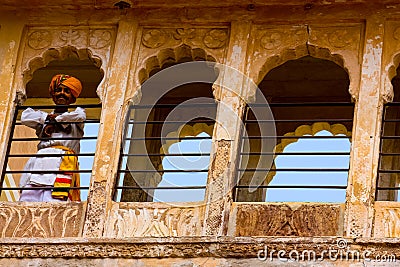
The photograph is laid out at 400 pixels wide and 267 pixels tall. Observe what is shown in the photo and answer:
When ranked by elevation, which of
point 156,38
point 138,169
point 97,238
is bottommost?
point 97,238

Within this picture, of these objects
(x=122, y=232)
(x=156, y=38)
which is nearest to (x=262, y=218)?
(x=122, y=232)

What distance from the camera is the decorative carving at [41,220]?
40.4ft

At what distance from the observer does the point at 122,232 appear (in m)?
12.2

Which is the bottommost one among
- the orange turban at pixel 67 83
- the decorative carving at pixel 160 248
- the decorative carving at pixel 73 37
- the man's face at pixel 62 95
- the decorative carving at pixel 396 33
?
the decorative carving at pixel 160 248

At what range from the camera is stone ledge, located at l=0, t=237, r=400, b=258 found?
38.0 feet

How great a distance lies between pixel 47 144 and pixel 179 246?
173 cm

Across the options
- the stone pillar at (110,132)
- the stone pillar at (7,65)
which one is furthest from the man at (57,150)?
the stone pillar at (110,132)

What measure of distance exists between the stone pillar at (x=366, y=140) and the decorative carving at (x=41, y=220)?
2.02m

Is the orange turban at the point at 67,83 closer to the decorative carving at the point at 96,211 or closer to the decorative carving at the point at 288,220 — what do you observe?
the decorative carving at the point at 96,211

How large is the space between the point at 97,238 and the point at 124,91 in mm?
1389

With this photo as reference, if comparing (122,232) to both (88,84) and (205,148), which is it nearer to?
(205,148)

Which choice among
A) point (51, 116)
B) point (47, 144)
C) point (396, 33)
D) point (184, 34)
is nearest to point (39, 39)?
point (51, 116)

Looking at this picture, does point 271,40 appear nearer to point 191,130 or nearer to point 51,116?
point 51,116

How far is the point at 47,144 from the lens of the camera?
42.6ft
